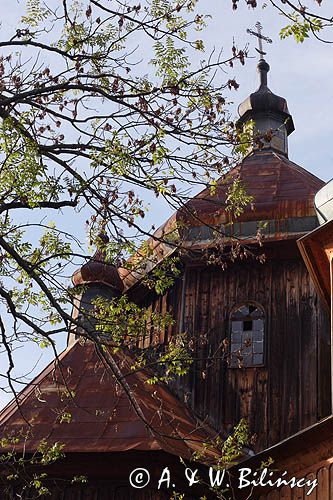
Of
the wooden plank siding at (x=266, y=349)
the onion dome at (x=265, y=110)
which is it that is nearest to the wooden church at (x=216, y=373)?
the wooden plank siding at (x=266, y=349)

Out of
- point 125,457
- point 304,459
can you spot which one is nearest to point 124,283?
point 125,457

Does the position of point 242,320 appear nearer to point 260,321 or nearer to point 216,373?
point 260,321

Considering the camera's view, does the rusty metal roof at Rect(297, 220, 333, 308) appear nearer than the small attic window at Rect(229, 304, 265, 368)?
Yes

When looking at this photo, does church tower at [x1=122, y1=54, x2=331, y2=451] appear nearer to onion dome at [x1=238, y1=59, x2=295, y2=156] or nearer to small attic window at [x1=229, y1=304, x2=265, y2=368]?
small attic window at [x1=229, y1=304, x2=265, y2=368]

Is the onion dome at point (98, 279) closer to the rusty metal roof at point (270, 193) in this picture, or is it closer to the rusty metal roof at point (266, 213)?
the rusty metal roof at point (266, 213)

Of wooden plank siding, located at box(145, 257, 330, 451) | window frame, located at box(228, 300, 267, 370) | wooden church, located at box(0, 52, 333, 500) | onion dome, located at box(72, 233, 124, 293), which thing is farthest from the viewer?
onion dome, located at box(72, 233, 124, 293)

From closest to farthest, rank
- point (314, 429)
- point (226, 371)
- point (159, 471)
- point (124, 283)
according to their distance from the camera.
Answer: point (314, 429)
point (159, 471)
point (226, 371)
point (124, 283)

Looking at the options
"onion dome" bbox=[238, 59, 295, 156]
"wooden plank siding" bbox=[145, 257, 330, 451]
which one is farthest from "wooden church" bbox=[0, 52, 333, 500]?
"onion dome" bbox=[238, 59, 295, 156]

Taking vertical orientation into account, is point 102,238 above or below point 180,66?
below

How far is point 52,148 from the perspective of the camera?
20.9 feet

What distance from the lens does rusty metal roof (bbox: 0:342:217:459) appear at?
903 centimetres

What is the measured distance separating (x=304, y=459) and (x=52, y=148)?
12.8 feet

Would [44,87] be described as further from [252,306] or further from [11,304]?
[252,306]

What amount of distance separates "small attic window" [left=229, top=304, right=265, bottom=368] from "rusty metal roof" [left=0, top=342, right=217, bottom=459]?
1046 mm
